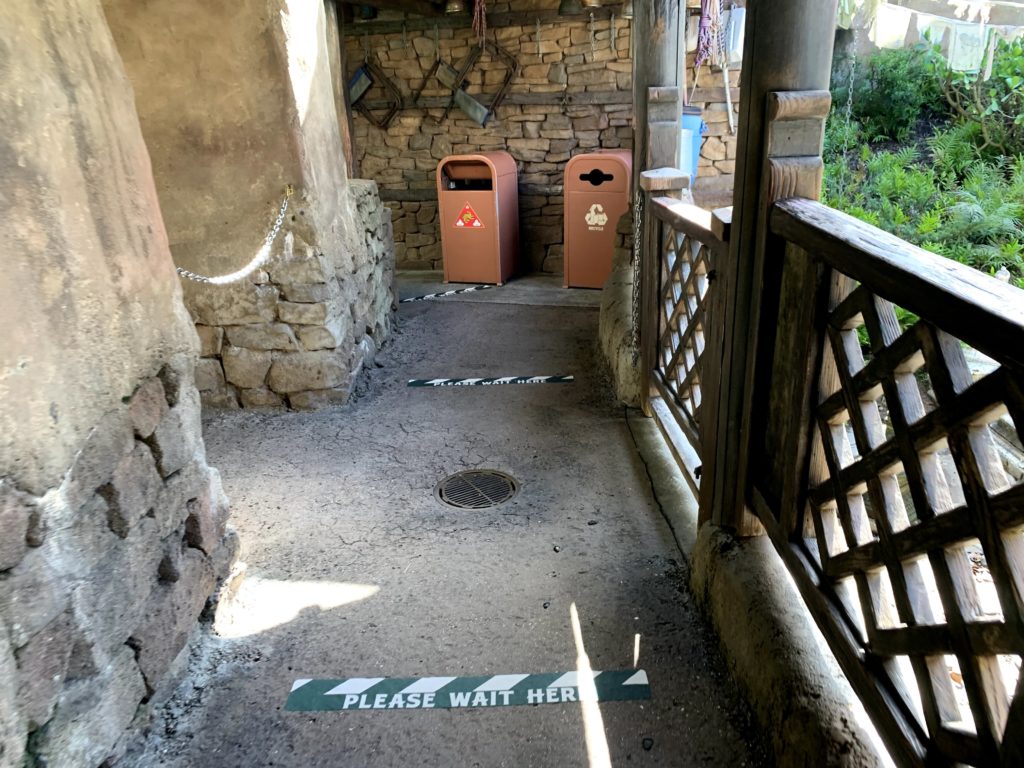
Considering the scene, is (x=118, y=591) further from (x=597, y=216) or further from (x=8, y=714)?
(x=597, y=216)

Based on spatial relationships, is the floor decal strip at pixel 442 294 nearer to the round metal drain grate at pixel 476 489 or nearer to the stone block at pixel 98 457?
the round metal drain grate at pixel 476 489

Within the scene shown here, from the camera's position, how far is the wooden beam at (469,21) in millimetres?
7824

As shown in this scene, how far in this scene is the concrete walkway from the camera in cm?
205

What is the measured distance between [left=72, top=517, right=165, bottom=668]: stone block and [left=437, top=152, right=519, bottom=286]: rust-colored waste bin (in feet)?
21.0

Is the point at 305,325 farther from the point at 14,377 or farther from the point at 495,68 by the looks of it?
the point at 495,68

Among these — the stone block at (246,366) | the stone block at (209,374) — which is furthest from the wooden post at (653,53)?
the stone block at (209,374)

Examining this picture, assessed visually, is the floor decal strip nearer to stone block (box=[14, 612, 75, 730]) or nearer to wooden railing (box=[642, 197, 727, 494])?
wooden railing (box=[642, 197, 727, 494])

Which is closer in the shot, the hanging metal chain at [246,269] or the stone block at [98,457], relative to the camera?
the stone block at [98,457]

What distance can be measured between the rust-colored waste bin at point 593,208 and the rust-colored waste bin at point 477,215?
875 millimetres

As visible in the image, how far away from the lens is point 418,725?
6.94ft

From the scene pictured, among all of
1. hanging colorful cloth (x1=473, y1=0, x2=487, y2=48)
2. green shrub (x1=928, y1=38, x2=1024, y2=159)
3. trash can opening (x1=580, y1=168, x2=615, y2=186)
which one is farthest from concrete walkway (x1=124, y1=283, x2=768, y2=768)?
green shrub (x1=928, y1=38, x2=1024, y2=159)

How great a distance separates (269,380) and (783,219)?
3720mm

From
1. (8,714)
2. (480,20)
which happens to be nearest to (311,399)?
(8,714)

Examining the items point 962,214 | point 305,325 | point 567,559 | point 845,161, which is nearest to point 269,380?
point 305,325
